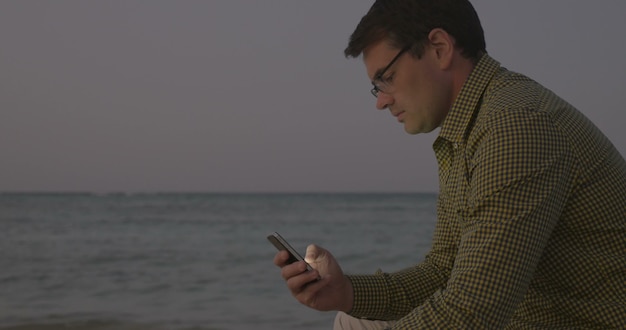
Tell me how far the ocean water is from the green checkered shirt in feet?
14.4

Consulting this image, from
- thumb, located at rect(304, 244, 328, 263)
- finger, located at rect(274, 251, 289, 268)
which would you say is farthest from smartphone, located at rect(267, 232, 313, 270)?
thumb, located at rect(304, 244, 328, 263)

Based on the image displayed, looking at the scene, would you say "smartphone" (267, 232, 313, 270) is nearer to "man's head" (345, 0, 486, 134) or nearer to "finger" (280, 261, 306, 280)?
"finger" (280, 261, 306, 280)

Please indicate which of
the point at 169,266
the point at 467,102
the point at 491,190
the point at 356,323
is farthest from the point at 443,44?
the point at 169,266

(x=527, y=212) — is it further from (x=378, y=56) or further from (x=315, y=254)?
(x=315, y=254)

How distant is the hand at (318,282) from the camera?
1972 mm

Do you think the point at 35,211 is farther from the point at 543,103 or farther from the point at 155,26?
the point at 543,103

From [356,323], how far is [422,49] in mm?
944

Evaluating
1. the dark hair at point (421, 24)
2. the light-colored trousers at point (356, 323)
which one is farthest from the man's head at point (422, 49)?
the light-colored trousers at point (356, 323)

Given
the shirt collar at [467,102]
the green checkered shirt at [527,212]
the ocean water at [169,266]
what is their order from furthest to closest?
the ocean water at [169,266] < the shirt collar at [467,102] < the green checkered shirt at [527,212]

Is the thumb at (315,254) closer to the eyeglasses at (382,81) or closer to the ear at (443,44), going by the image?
the eyeglasses at (382,81)

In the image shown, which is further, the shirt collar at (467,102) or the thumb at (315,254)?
the thumb at (315,254)

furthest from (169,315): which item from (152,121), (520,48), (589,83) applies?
(152,121)

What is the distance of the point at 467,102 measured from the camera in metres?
1.87

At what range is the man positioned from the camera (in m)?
1.55
